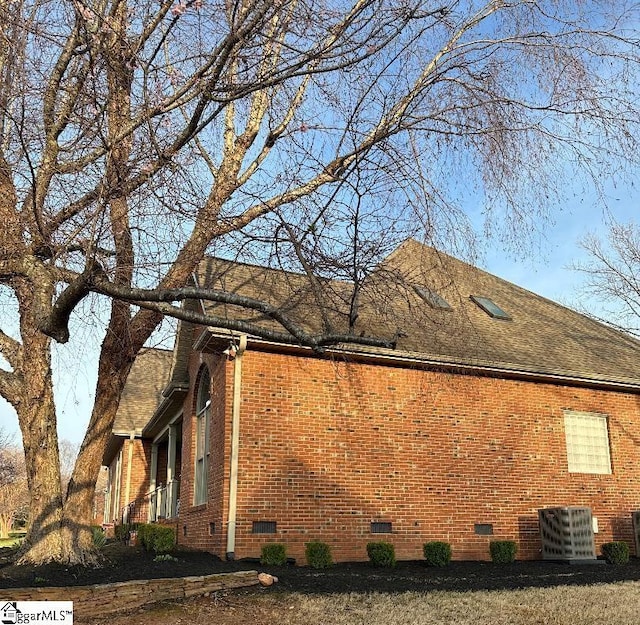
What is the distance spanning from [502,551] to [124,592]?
7517mm

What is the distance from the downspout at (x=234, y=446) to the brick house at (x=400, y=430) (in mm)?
33

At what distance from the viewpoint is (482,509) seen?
1297 centimetres

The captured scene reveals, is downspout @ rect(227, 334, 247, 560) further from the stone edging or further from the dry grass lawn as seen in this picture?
the dry grass lawn

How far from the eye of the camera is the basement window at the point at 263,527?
36.5ft

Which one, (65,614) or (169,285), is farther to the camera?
(169,285)

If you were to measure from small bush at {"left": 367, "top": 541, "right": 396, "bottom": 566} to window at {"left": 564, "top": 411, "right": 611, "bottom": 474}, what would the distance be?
4904 mm

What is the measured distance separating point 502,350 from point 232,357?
5690 mm

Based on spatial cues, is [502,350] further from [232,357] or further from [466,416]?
[232,357]

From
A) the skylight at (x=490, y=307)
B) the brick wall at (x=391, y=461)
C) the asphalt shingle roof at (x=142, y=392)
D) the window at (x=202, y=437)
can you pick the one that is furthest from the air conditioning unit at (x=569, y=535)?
the asphalt shingle roof at (x=142, y=392)

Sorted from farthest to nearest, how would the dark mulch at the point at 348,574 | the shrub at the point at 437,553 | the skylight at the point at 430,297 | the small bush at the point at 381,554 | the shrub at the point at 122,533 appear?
1. the shrub at the point at 122,533
2. the shrub at the point at 437,553
3. the small bush at the point at 381,554
4. the skylight at the point at 430,297
5. the dark mulch at the point at 348,574

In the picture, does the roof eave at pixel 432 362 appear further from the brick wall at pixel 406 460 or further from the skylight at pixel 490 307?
the skylight at pixel 490 307

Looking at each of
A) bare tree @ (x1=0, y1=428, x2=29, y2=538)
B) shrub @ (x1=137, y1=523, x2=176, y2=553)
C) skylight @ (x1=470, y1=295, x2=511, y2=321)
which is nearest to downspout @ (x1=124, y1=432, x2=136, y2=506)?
shrub @ (x1=137, y1=523, x2=176, y2=553)

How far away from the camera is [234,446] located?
11.2 m

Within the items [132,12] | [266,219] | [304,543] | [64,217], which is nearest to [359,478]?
[304,543]
